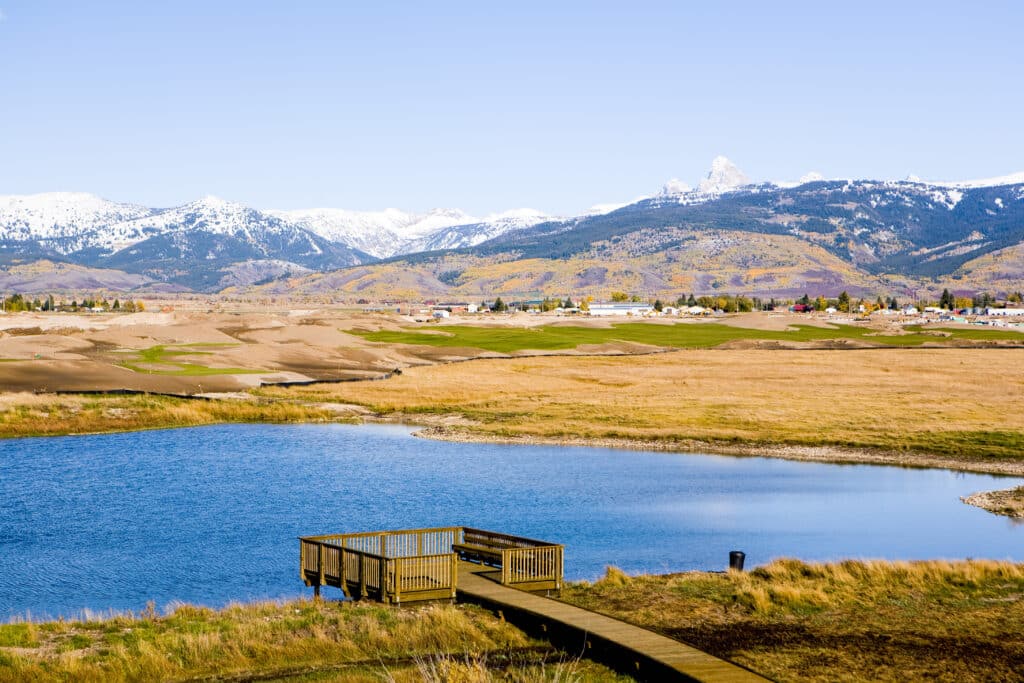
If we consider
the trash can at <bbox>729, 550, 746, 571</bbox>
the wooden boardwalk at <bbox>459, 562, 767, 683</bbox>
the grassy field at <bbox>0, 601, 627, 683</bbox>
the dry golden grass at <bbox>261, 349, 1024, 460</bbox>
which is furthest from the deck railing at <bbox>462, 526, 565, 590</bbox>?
the dry golden grass at <bbox>261, 349, 1024, 460</bbox>

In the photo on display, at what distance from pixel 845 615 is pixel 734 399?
63.6 m

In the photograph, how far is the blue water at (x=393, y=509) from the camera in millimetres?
41188

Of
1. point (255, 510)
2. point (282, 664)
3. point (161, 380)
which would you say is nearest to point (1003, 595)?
point (282, 664)

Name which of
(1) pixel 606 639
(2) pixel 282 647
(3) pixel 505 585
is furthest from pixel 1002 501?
(2) pixel 282 647

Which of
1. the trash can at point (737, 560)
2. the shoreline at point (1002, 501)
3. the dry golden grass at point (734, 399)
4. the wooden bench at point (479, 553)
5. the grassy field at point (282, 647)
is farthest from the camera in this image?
the dry golden grass at point (734, 399)

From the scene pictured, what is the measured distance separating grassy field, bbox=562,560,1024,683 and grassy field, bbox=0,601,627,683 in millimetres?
4494

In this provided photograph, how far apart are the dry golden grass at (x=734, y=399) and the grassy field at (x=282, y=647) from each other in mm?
47626

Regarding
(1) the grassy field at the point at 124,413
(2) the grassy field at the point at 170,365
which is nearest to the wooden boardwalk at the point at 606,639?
(1) the grassy field at the point at 124,413

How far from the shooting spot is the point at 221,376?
110 meters

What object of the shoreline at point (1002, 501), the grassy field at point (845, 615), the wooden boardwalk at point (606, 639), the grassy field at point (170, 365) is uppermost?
the grassy field at point (170, 365)

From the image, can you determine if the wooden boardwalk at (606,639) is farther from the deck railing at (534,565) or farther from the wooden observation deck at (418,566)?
the wooden observation deck at (418,566)

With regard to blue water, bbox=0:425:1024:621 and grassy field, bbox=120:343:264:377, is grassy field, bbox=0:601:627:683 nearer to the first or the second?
blue water, bbox=0:425:1024:621

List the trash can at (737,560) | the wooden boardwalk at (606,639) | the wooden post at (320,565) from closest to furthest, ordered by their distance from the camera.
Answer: the wooden boardwalk at (606,639)
the wooden post at (320,565)
the trash can at (737,560)

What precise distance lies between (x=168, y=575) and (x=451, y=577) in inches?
449
